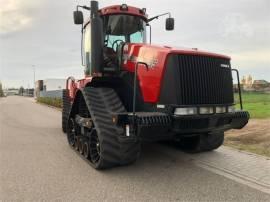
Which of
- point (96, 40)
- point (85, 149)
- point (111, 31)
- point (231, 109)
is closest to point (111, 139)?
point (85, 149)

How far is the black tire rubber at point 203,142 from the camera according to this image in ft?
23.8

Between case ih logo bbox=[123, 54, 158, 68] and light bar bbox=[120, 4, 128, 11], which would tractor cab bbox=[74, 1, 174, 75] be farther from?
case ih logo bbox=[123, 54, 158, 68]

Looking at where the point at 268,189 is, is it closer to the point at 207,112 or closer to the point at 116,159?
the point at 207,112

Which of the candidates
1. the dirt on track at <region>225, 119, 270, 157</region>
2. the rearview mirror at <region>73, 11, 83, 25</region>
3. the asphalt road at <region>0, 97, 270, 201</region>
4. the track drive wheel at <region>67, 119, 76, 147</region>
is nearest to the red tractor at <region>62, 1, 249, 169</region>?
the rearview mirror at <region>73, 11, 83, 25</region>

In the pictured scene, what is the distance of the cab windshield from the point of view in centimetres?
739

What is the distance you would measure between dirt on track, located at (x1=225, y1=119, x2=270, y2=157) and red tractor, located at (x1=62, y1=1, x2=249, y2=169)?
990 mm

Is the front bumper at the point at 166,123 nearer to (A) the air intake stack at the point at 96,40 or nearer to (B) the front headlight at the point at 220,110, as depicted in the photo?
(B) the front headlight at the point at 220,110

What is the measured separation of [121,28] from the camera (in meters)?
7.48

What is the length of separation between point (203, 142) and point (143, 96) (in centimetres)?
207

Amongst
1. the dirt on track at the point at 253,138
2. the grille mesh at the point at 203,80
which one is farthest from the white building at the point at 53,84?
the grille mesh at the point at 203,80

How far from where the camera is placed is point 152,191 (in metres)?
5.06

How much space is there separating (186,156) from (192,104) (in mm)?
2017

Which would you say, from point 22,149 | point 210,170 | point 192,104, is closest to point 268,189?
point 210,170

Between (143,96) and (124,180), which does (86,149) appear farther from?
(143,96)
